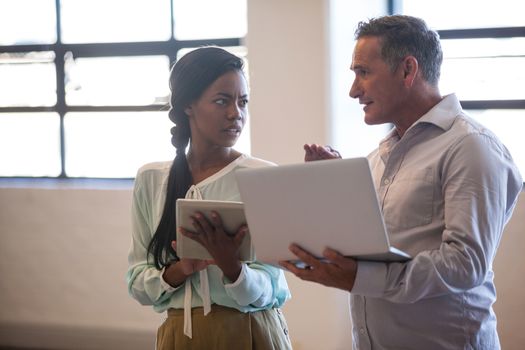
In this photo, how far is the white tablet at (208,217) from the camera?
2.01 m

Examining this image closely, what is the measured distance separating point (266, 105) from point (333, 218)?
2.40m

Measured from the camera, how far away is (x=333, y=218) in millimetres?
1796

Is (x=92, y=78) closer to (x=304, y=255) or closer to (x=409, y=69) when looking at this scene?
(x=409, y=69)

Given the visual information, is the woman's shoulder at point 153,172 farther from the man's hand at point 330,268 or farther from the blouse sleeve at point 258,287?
the man's hand at point 330,268

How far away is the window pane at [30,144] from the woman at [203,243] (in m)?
2.85

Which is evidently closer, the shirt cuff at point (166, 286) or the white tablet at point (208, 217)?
the white tablet at point (208, 217)

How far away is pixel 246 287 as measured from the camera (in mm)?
2139

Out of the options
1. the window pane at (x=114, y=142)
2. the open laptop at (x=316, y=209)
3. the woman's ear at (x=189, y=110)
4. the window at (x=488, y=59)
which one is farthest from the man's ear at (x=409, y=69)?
the window pane at (x=114, y=142)

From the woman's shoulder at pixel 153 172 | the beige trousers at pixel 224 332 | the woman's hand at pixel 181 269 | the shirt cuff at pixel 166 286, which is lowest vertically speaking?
the beige trousers at pixel 224 332

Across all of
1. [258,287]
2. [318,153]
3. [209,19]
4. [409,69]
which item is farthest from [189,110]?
[209,19]

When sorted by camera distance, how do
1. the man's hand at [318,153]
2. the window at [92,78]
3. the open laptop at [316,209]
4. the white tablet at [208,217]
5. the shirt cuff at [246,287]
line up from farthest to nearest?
the window at [92,78]
the man's hand at [318,153]
the shirt cuff at [246,287]
the white tablet at [208,217]
the open laptop at [316,209]

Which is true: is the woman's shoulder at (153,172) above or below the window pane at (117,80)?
below

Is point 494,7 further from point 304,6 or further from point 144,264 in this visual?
point 144,264

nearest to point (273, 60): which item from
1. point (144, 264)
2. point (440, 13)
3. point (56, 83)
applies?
point (440, 13)
